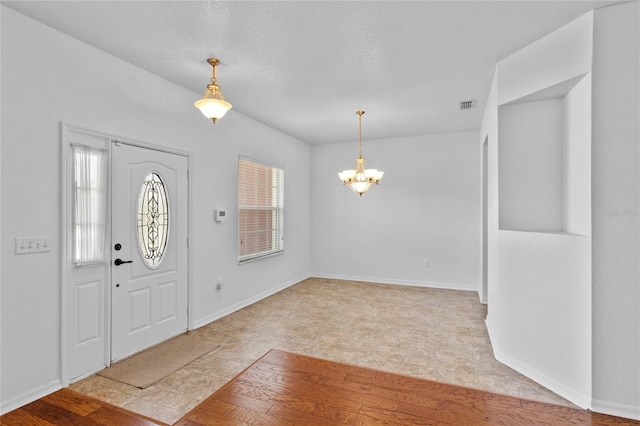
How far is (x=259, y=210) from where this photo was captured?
535 cm

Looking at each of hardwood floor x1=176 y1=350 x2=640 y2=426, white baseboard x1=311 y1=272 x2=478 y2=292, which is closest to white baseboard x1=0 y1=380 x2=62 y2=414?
hardwood floor x1=176 y1=350 x2=640 y2=426

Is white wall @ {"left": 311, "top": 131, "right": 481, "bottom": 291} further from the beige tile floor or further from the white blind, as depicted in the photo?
the white blind

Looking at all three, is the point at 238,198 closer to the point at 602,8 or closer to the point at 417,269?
the point at 417,269

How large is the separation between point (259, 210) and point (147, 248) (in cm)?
216

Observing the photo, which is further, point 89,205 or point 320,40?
point 89,205

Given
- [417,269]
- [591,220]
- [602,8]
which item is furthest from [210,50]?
[417,269]

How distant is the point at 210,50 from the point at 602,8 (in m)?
3.07

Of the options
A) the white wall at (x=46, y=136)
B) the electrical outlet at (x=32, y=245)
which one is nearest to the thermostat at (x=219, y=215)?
the white wall at (x=46, y=136)

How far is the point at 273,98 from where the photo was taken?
13.5 ft

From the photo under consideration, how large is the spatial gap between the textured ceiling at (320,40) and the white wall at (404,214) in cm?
199

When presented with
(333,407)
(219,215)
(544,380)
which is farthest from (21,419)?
(544,380)

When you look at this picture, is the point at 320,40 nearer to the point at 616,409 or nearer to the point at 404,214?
the point at 616,409

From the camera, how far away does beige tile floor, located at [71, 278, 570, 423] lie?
2566 mm

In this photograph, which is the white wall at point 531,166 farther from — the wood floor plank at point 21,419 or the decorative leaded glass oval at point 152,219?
the wood floor plank at point 21,419
